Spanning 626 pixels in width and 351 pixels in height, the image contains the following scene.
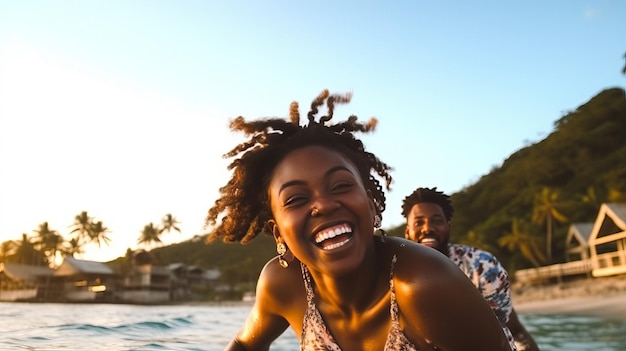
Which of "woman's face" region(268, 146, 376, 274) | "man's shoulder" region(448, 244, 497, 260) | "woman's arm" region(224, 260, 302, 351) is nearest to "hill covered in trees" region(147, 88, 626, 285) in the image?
"man's shoulder" region(448, 244, 497, 260)

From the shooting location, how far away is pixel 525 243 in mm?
45312

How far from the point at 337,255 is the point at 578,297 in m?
33.6

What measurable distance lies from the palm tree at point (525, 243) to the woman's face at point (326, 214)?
4619 centimetres

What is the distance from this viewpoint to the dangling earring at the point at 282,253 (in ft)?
9.04

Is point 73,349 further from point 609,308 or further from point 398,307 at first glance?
point 609,308

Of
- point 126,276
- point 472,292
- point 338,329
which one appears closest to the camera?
point 472,292

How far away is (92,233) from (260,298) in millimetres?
87636

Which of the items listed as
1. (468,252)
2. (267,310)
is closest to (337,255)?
(267,310)

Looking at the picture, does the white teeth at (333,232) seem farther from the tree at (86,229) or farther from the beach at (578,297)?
the tree at (86,229)

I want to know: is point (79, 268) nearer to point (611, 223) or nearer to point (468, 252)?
point (611, 223)

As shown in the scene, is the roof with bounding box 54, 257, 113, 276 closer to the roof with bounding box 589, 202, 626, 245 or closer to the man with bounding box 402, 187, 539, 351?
the roof with bounding box 589, 202, 626, 245

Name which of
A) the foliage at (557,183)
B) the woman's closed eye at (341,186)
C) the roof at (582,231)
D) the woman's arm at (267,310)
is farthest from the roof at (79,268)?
the woman's closed eye at (341,186)

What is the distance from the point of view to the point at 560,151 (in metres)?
63.1

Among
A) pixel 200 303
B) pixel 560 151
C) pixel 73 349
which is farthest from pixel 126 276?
pixel 73 349
